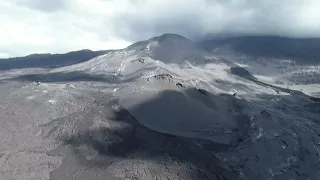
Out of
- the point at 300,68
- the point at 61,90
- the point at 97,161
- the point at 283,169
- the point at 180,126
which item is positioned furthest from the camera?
the point at 300,68

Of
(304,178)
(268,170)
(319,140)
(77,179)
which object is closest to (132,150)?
(77,179)

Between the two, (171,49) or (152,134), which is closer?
(152,134)

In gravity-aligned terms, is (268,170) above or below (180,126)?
below

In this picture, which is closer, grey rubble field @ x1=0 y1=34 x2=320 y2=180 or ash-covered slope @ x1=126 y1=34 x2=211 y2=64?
grey rubble field @ x1=0 y1=34 x2=320 y2=180

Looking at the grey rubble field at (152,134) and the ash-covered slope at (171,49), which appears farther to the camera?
the ash-covered slope at (171,49)

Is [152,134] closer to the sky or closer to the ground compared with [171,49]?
closer to the ground

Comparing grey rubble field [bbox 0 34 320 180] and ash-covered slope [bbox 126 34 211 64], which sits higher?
ash-covered slope [bbox 126 34 211 64]

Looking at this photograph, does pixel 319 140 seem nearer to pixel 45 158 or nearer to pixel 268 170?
pixel 268 170

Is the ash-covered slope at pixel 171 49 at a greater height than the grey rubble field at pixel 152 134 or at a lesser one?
greater
